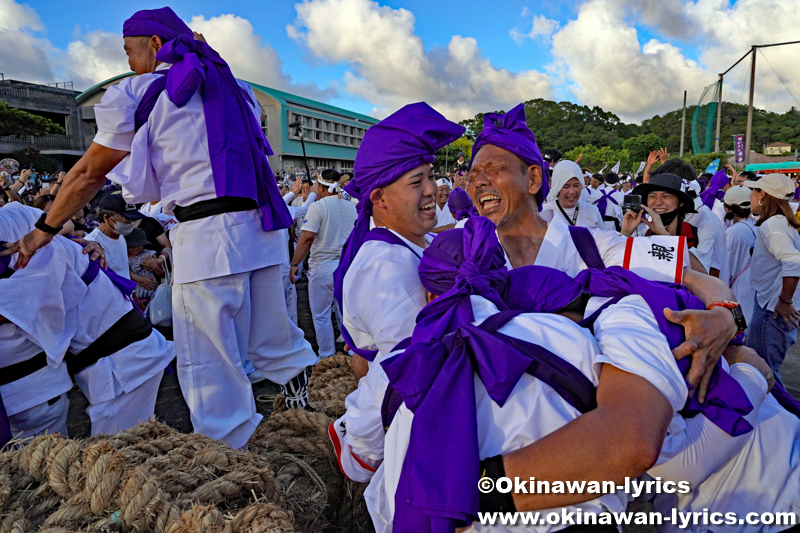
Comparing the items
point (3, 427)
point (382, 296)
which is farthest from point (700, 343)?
point (3, 427)

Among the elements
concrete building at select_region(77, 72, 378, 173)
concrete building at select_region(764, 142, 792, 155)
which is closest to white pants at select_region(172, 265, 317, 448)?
concrete building at select_region(77, 72, 378, 173)

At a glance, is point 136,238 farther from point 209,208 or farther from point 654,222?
point 654,222

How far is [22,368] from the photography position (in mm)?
2559

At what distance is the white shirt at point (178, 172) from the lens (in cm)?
241

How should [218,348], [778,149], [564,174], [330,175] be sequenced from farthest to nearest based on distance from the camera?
[778,149], [330,175], [564,174], [218,348]

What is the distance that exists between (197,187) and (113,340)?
108 cm

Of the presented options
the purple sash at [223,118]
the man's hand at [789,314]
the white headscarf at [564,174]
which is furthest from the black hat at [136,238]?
the man's hand at [789,314]

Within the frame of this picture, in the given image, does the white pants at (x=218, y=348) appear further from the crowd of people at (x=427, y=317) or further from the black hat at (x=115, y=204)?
Result: the black hat at (x=115, y=204)

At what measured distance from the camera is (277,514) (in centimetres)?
154

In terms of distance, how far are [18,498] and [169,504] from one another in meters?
0.52

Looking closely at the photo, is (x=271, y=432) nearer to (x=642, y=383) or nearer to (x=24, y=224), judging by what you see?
(x=24, y=224)

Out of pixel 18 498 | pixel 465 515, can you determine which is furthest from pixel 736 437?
pixel 18 498

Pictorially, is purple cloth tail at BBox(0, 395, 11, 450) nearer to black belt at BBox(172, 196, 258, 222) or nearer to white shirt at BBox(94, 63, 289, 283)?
white shirt at BBox(94, 63, 289, 283)

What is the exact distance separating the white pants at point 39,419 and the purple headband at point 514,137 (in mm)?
2579
